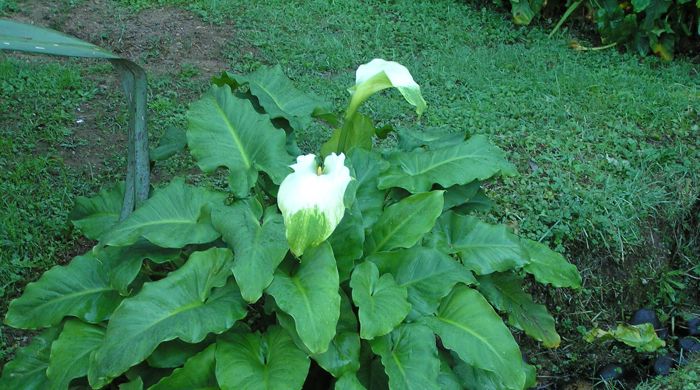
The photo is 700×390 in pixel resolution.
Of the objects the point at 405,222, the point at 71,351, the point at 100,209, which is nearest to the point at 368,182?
the point at 405,222

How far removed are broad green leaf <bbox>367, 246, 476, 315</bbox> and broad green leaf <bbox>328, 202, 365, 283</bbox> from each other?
11cm

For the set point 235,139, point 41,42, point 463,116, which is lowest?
point 463,116

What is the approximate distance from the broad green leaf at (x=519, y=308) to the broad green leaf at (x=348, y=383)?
79cm

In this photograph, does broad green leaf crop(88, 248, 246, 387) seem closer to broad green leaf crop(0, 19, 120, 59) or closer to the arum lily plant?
the arum lily plant

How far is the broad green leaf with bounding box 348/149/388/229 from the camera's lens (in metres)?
2.96

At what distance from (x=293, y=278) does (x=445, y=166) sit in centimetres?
90

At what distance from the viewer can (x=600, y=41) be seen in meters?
6.12

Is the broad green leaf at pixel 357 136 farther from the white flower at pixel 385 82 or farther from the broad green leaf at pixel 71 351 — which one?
the broad green leaf at pixel 71 351

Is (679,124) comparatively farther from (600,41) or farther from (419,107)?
(419,107)

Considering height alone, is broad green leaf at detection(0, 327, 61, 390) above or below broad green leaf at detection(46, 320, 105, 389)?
below

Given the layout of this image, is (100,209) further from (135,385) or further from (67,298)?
(135,385)

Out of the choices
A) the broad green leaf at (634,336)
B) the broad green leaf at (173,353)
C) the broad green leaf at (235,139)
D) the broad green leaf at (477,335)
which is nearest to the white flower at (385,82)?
the broad green leaf at (235,139)

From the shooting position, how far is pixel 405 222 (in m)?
2.85

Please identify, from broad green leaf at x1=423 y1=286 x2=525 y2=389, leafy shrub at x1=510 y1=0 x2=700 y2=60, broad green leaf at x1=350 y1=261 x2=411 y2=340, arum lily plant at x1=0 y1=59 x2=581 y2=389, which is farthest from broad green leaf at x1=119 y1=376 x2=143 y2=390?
leafy shrub at x1=510 y1=0 x2=700 y2=60
